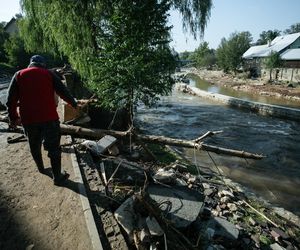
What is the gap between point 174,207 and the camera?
4.59 meters

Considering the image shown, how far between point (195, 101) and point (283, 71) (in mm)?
17109

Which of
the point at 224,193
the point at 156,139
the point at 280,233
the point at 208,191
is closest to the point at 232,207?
the point at 224,193

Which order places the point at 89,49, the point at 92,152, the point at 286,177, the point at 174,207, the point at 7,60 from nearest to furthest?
the point at 174,207 < the point at 92,152 < the point at 286,177 < the point at 89,49 < the point at 7,60

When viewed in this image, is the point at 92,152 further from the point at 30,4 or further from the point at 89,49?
the point at 30,4

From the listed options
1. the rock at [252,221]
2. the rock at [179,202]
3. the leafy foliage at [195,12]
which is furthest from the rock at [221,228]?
the leafy foliage at [195,12]

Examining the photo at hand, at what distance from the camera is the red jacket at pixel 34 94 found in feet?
14.6

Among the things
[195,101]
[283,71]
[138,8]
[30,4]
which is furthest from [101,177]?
[283,71]

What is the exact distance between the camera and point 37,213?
4195 millimetres

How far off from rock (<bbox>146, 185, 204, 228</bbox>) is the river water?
36.7 inches

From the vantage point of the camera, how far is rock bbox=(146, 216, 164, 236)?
12.5 feet

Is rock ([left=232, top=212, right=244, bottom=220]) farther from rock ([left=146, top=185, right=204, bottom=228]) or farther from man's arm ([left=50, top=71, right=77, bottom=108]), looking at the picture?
man's arm ([left=50, top=71, right=77, bottom=108])

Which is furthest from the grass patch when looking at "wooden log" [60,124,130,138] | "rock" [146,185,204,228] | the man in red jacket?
"rock" [146,185,204,228]

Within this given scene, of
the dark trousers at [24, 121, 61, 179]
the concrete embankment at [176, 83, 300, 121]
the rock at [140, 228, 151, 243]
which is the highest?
the dark trousers at [24, 121, 61, 179]

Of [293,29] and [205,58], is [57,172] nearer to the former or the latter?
[205,58]
